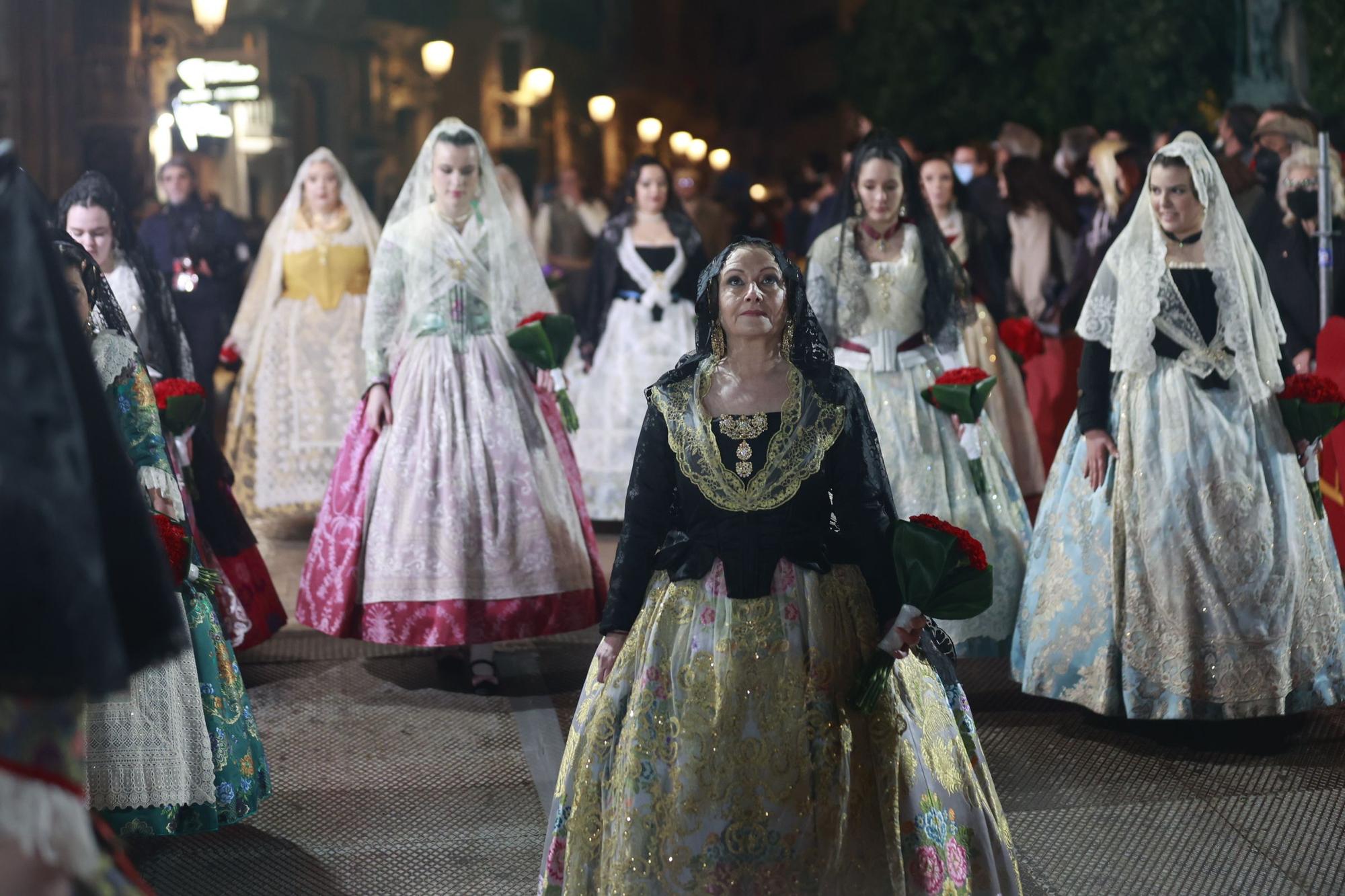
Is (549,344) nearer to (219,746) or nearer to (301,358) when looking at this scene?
(219,746)

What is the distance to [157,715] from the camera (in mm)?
4008

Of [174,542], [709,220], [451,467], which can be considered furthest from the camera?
[709,220]

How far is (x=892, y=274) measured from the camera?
5941 millimetres

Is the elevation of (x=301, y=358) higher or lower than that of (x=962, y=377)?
lower

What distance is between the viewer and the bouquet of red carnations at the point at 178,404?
4957mm

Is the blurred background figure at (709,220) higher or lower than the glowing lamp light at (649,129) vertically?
lower

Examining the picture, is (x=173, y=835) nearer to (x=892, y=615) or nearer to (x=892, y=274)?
(x=892, y=615)

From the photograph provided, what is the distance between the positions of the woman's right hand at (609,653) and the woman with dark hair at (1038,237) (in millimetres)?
6450

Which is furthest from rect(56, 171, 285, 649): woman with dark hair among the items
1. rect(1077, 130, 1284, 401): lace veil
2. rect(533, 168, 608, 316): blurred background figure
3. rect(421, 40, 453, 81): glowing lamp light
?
rect(421, 40, 453, 81): glowing lamp light

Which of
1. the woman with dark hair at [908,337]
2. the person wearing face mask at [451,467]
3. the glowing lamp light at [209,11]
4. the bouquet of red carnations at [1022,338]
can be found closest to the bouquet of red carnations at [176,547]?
the person wearing face mask at [451,467]

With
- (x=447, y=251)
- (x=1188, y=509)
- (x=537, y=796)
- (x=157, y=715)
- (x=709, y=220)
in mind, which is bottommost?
(x=537, y=796)

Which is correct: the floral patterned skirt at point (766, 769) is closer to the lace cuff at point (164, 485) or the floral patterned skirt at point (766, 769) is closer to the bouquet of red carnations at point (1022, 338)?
the lace cuff at point (164, 485)

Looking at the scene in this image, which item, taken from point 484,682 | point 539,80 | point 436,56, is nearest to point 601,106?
point 539,80

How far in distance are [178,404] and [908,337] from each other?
264 centimetres
